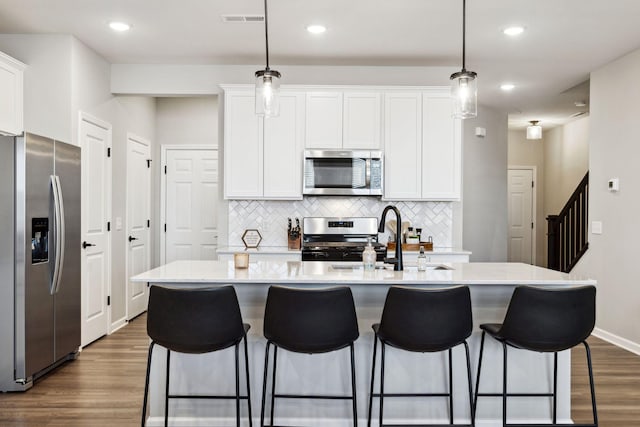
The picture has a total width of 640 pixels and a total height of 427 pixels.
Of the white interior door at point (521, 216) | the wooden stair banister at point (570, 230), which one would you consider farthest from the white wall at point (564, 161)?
the wooden stair banister at point (570, 230)

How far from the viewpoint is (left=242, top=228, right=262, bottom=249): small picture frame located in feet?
16.9

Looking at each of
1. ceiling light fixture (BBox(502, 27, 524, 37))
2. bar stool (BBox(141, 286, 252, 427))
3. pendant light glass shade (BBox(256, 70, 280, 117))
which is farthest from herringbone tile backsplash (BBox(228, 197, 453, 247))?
bar stool (BBox(141, 286, 252, 427))

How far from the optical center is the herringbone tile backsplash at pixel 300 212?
523 centimetres

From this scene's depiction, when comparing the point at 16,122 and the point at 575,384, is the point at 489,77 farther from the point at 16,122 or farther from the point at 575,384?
the point at 16,122

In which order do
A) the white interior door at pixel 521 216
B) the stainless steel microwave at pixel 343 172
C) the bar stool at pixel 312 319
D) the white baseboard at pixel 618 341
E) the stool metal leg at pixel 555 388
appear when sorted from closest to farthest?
1. the bar stool at pixel 312 319
2. the stool metal leg at pixel 555 388
3. the white baseboard at pixel 618 341
4. the stainless steel microwave at pixel 343 172
5. the white interior door at pixel 521 216

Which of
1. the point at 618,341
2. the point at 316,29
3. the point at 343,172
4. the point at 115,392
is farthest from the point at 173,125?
the point at 618,341

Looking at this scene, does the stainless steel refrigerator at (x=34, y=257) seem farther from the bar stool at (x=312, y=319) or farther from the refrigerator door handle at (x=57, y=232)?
the bar stool at (x=312, y=319)

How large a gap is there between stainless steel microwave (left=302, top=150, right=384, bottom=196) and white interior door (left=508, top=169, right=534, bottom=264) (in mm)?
4943

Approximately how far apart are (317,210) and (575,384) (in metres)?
2.73

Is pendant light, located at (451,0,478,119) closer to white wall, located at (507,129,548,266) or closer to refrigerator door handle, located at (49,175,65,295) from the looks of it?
refrigerator door handle, located at (49,175,65,295)

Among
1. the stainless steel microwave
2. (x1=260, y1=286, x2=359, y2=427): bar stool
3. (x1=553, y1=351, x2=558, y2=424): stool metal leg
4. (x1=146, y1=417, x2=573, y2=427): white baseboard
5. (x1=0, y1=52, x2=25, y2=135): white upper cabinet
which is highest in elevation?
(x1=0, y1=52, x2=25, y2=135): white upper cabinet

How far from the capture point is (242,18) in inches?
157

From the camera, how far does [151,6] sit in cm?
378

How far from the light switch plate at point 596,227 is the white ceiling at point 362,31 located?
5.19 ft
